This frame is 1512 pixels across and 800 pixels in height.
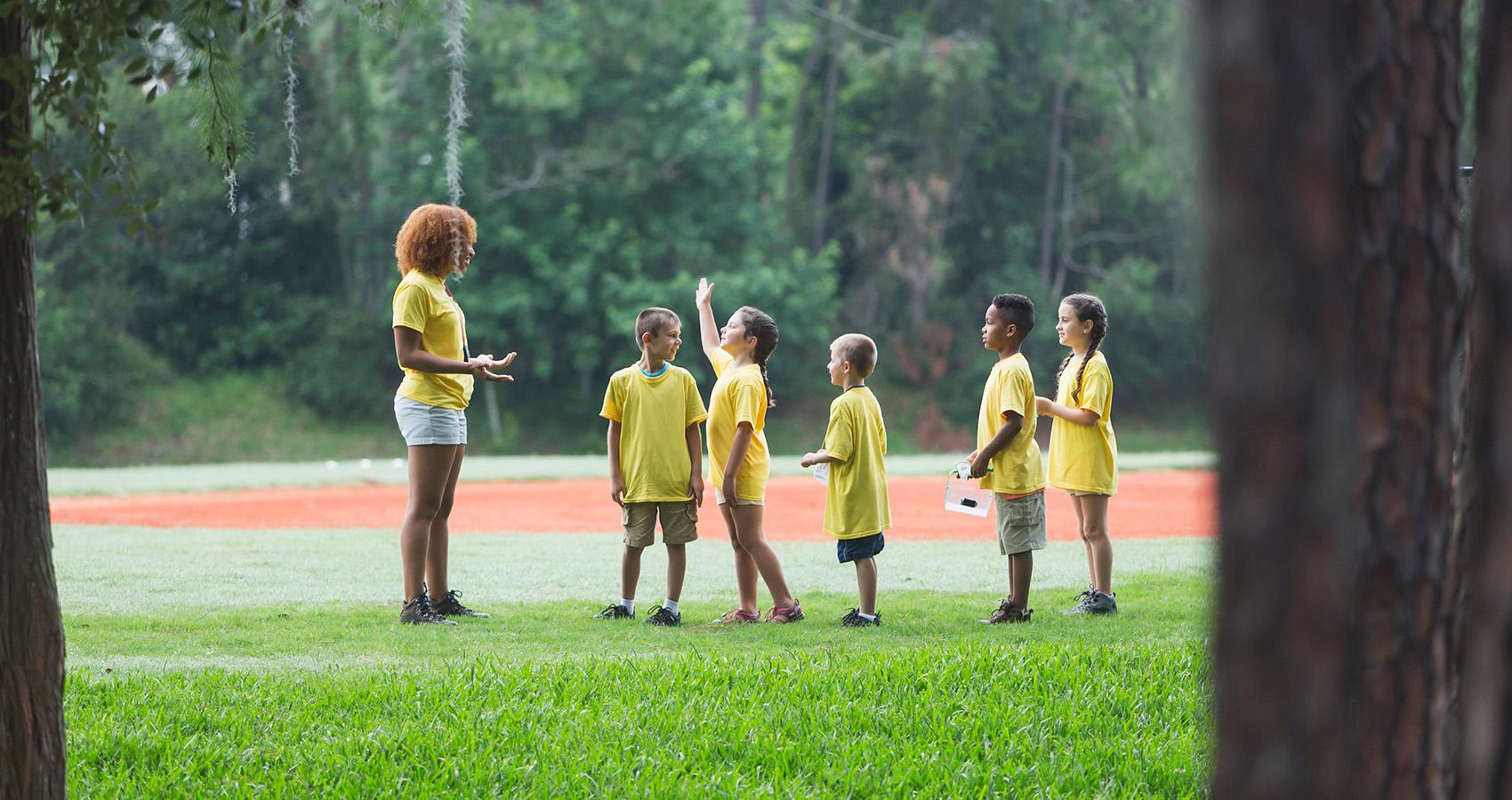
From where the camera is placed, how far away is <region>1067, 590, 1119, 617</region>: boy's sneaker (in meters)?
7.76

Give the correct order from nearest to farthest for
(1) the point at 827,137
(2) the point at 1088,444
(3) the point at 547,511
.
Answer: (2) the point at 1088,444 → (3) the point at 547,511 → (1) the point at 827,137

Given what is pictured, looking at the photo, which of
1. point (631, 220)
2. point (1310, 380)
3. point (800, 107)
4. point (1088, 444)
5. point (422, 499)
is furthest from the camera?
point (800, 107)

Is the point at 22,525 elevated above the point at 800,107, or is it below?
below

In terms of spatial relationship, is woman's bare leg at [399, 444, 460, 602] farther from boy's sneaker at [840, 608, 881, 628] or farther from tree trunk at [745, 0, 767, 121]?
tree trunk at [745, 0, 767, 121]

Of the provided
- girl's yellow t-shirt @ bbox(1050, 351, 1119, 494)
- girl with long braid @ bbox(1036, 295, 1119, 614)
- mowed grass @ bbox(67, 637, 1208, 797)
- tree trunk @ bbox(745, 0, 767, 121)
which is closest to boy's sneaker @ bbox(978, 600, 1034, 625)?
girl with long braid @ bbox(1036, 295, 1119, 614)

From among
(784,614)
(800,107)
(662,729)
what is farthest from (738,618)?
(800,107)

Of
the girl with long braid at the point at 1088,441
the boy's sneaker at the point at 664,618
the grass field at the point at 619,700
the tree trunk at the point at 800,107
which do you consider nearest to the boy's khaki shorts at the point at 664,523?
the boy's sneaker at the point at 664,618

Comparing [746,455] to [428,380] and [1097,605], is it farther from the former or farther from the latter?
[1097,605]

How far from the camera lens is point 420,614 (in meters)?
7.26

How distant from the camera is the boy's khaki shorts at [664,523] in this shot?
748 centimetres

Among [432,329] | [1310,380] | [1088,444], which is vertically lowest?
[1088,444]

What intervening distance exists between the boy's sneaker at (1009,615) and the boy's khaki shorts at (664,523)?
1617 mm

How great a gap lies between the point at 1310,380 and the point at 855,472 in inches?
227

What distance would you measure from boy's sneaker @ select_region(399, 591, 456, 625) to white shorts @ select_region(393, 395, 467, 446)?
2.62 ft
